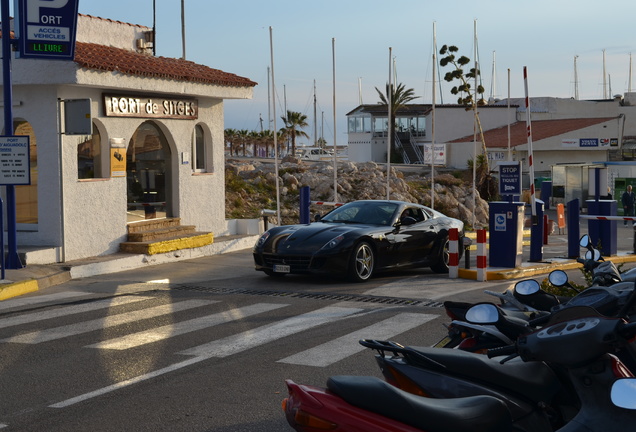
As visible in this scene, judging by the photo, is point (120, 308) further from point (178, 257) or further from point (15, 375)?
point (178, 257)

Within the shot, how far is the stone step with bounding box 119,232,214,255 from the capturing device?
17.3 m

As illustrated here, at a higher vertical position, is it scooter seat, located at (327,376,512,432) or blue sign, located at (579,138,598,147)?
blue sign, located at (579,138,598,147)

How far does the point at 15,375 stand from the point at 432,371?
17.0 feet

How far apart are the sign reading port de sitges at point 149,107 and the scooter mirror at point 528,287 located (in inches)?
512

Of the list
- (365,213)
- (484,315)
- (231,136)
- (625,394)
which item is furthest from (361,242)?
(231,136)

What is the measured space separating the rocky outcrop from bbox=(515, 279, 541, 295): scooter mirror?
25366 mm

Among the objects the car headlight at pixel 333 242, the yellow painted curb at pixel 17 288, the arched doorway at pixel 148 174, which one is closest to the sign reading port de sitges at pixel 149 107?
the arched doorway at pixel 148 174

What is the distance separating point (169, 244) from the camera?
17938 mm

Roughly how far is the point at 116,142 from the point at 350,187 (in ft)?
60.0

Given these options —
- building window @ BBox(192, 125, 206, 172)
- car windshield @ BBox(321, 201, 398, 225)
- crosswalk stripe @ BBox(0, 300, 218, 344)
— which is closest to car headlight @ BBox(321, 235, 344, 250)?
car windshield @ BBox(321, 201, 398, 225)

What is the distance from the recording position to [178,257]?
59.0 ft

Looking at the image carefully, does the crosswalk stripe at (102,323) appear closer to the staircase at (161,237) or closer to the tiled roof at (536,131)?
the staircase at (161,237)

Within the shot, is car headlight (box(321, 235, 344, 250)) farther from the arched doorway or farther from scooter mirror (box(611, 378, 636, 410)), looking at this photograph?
scooter mirror (box(611, 378, 636, 410))

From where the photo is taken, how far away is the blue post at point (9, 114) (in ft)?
47.5
